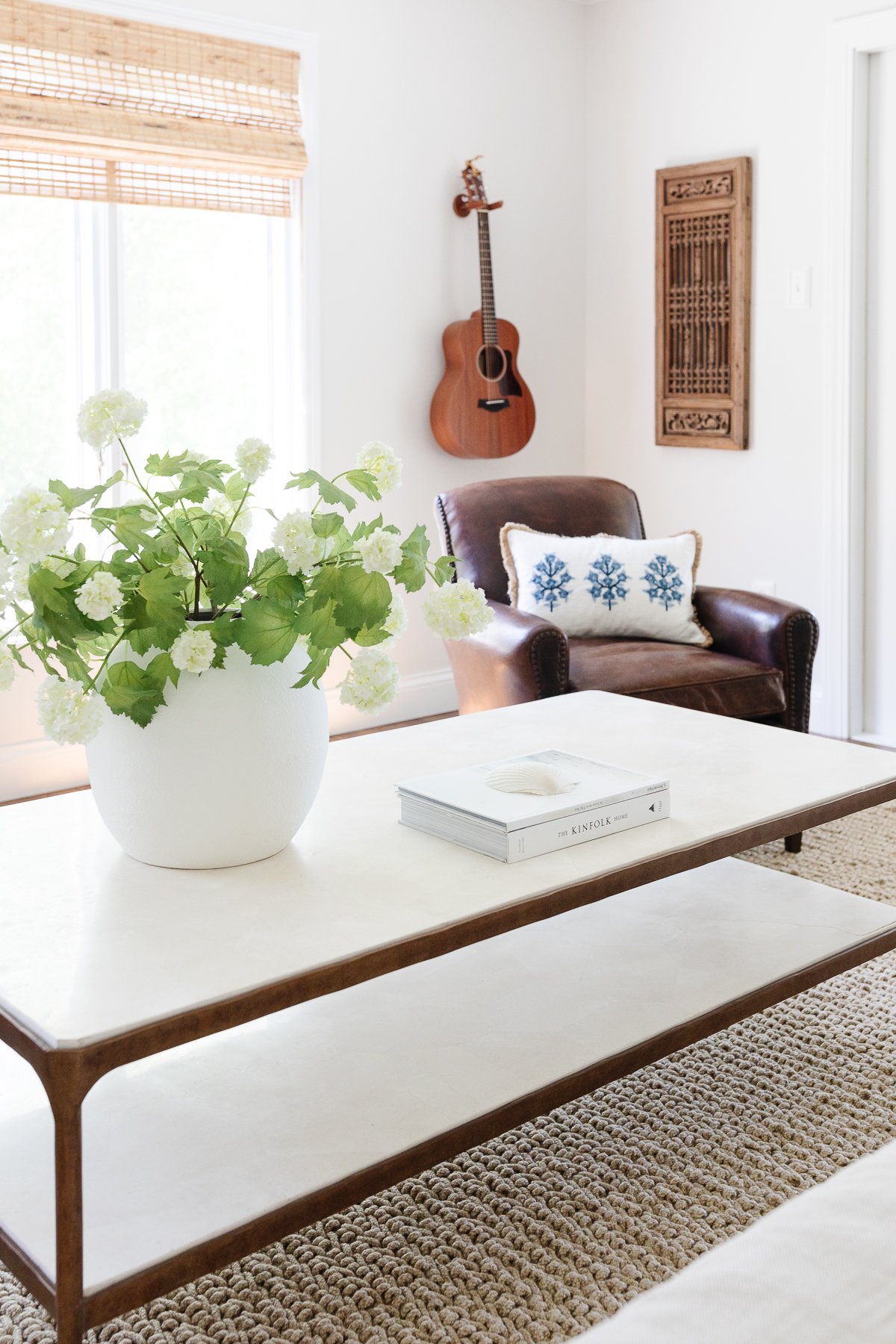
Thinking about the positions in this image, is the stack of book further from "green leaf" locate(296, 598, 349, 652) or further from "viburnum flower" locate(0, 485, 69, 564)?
"viburnum flower" locate(0, 485, 69, 564)

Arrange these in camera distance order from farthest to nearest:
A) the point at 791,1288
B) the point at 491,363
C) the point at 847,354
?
the point at 491,363
the point at 847,354
the point at 791,1288

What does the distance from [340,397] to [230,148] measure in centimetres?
82

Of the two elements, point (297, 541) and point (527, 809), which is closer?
point (297, 541)

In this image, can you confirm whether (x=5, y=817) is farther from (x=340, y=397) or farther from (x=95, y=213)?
(x=340, y=397)

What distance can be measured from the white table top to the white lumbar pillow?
3.27 ft

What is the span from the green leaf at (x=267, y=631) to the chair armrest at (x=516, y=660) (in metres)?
1.32

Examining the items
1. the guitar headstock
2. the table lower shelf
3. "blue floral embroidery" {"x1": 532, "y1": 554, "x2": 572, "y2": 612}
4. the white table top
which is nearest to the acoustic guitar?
the guitar headstock

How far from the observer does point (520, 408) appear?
14.7 feet

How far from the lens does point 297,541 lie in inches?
61.1

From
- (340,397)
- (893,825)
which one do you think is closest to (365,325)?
(340,397)

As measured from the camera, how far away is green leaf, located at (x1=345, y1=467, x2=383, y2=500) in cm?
170

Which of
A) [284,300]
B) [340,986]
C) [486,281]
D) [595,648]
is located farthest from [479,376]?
[340,986]

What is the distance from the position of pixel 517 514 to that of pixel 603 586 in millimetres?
351

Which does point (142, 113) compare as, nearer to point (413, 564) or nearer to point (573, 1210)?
point (413, 564)
